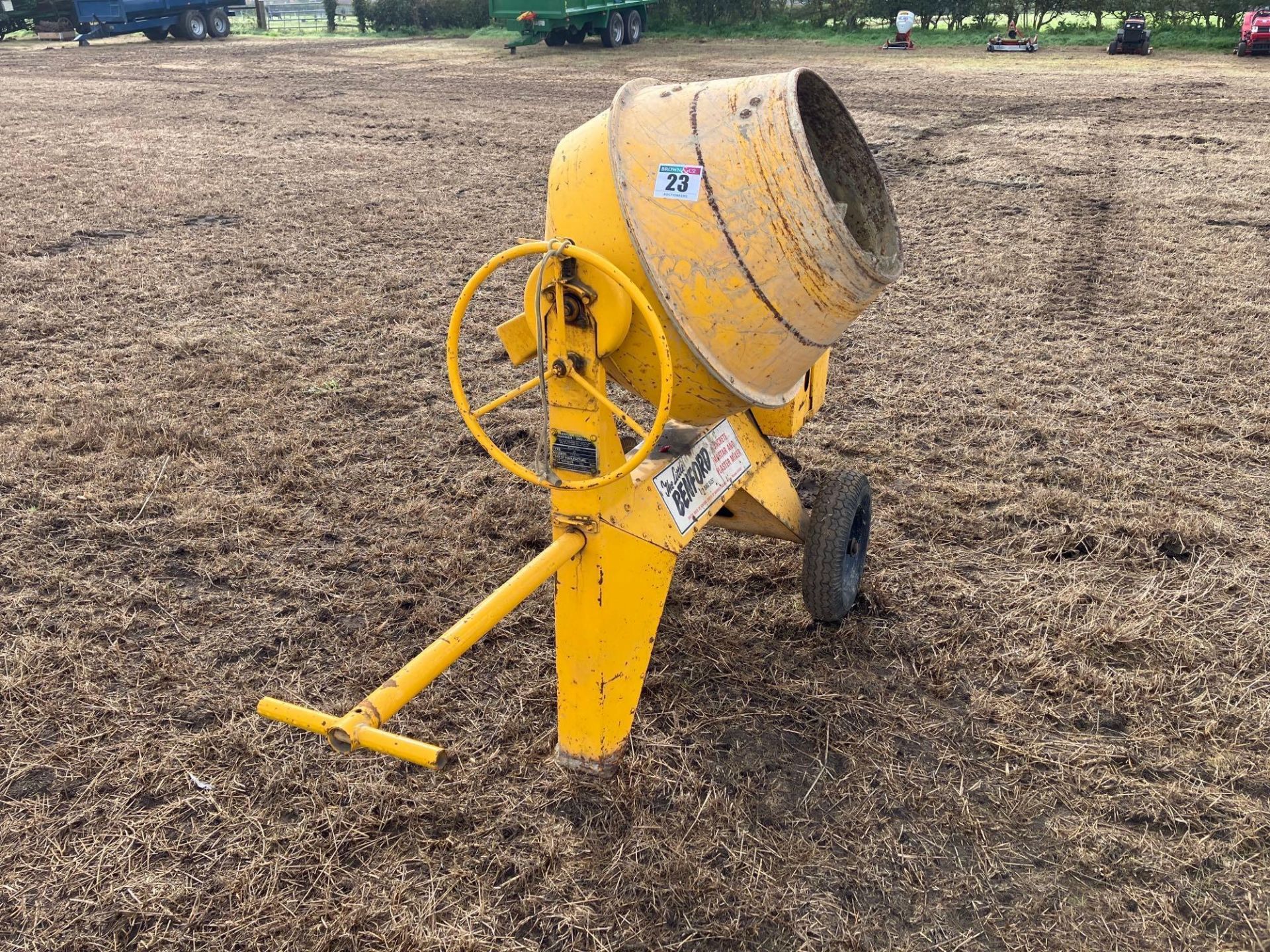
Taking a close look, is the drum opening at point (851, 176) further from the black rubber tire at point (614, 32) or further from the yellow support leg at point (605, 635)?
the black rubber tire at point (614, 32)

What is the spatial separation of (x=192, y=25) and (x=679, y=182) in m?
24.9

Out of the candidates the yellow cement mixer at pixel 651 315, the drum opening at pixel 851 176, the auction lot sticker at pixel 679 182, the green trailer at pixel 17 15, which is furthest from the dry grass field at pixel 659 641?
the green trailer at pixel 17 15

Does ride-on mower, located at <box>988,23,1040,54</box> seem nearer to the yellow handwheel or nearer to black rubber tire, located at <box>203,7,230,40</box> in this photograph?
black rubber tire, located at <box>203,7,230,40</box>

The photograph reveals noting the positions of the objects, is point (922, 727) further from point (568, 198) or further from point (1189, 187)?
point (1189, 187)

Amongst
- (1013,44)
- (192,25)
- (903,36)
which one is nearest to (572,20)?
(903,36)

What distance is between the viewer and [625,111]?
83.2 inches

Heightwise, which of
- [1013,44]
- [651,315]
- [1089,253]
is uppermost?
[1013,44]

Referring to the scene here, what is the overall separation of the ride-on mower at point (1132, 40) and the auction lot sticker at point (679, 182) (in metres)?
18.5

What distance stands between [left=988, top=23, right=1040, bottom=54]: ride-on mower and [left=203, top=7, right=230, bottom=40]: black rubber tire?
58.3ft

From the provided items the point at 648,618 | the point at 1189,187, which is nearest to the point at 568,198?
the point at 648,618

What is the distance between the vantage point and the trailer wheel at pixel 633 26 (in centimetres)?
2072

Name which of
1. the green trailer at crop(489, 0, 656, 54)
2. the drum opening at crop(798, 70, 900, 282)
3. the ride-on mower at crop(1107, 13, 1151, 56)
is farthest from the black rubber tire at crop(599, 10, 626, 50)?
the drum opening at crop(798, 70, 900, 282)

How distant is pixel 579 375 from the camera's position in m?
2.09

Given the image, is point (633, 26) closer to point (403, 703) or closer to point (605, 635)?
point (605, 635)
